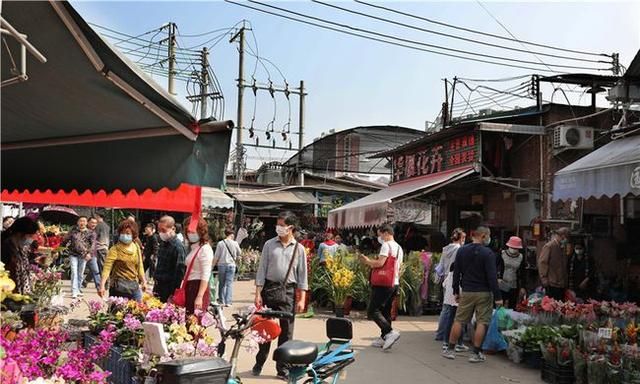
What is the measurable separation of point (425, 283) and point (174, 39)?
49.1ft

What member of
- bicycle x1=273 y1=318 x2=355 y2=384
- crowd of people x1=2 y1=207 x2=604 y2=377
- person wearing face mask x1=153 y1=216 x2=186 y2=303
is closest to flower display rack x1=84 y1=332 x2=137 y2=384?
bicycle x1=273 y1=318 x2=355 y2=384

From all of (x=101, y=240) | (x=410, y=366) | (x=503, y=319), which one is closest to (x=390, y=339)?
(x=410, y=366)

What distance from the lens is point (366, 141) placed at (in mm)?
29609

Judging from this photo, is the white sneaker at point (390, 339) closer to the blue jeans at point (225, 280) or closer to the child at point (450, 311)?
the child at point (450, 311)

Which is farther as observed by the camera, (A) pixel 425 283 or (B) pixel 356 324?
(A) pixel 425 283

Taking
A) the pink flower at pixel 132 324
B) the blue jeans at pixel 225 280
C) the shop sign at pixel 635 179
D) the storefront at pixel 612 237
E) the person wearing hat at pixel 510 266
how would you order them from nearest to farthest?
the pink flower at pixel 132 324
the shop sign at pixel 635 179
the person wearing hat at pixel 510 266
the storefront at pixel 612 237
the blue jeans at pixel 225 280

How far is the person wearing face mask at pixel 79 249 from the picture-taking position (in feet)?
40.6

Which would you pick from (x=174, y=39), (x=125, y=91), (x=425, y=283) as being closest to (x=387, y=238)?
(x=425, y=283)

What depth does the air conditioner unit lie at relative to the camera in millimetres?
12141

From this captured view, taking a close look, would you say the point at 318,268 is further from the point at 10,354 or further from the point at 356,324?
the point at 10,354

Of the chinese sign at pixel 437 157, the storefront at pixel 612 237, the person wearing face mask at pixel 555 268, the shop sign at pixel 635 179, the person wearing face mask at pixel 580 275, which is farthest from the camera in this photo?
the chinese sign at pixel 437 157

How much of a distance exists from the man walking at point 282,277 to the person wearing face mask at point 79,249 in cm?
743

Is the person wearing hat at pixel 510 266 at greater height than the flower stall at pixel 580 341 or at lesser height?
greater

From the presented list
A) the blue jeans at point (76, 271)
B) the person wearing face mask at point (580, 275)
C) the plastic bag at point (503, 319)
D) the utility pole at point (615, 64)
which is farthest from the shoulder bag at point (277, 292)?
the utility pole at point (615, 64)
